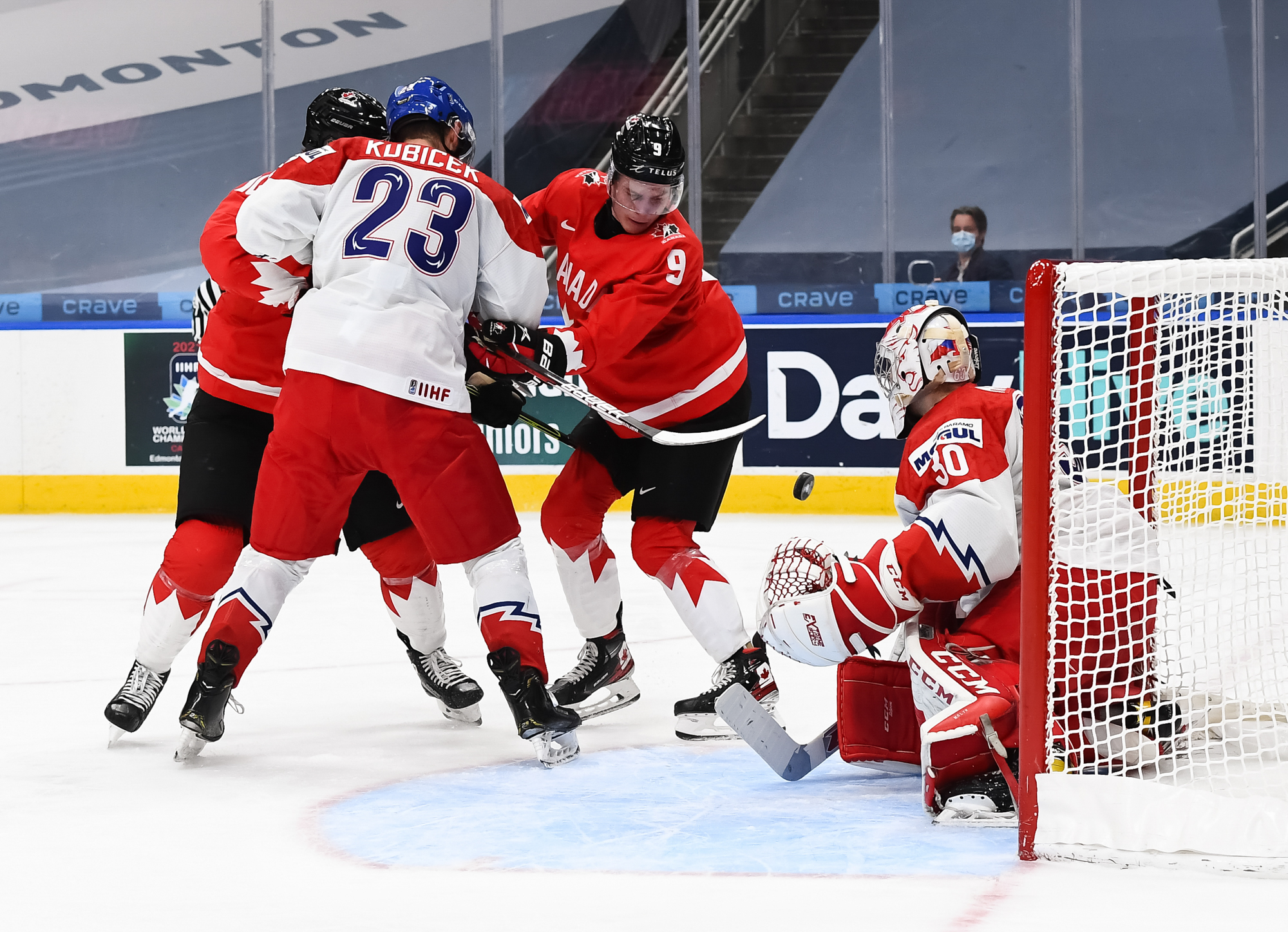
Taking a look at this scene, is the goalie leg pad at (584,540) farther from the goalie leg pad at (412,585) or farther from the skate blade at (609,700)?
the goalie leg pad at (412,585)

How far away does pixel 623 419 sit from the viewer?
8.61ft

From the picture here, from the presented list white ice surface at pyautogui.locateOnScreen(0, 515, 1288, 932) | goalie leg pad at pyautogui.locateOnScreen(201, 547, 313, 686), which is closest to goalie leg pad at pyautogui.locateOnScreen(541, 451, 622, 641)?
white ice surface at pyautogui.locateOnScreen(0, 515, 1288, 932)

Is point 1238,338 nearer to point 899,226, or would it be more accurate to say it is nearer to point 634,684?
point 634,684

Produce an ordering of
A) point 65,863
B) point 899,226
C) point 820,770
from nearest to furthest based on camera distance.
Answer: point 65,863 < point 820,770 < point 899,226

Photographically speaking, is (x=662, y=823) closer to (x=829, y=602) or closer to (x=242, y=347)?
(x=829, y=602)

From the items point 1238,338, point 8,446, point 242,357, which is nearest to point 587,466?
point 242,357

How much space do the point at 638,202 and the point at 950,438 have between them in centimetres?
89

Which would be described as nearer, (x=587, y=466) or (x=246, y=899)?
(x=246, y=899)

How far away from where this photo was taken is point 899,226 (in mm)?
7801

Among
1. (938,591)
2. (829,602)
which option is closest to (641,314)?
(829,602)

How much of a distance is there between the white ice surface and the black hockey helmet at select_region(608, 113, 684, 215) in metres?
1.02

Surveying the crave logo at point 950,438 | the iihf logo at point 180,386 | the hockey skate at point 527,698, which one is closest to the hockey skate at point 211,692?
the hockey skate at point 527,698

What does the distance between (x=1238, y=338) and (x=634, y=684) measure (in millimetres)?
1390

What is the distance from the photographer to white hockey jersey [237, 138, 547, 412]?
88.5 inches
